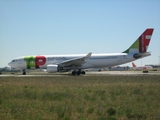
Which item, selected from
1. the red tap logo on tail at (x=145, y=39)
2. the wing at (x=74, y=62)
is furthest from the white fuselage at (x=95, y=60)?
the red tap logo on tail at (x=145, y=39)

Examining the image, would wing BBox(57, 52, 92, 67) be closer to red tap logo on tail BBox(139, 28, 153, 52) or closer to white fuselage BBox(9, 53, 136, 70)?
white fuselage BBox(9, 53, 136, 70)

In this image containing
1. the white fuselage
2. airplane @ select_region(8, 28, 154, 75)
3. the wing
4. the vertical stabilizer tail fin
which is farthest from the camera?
the vertical stabilizer tail fin

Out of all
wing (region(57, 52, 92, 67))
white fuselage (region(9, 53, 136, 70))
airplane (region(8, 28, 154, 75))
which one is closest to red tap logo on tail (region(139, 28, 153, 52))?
airplane (region(8, 28, 154, 75))

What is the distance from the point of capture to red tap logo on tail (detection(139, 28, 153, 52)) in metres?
37.0

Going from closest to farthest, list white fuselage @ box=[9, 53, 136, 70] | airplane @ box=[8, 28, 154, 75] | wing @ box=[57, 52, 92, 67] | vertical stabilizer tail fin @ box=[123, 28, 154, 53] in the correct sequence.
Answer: wing @ box=[57, 52, 92, 67]
airplane @ box=[8, 28, 154, 75]
white fuselage @ box=[9, 53, 136, 70]
vertical stabilizer tail fin @ box=[123, 28, 154, 53]

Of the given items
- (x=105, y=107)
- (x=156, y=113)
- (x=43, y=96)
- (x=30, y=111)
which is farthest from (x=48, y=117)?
(x=43, y=96)

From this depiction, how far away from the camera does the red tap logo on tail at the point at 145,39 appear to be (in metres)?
37.0

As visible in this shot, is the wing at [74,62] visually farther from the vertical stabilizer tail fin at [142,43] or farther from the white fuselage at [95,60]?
the vertical stabilizer tail fin at [142,43]

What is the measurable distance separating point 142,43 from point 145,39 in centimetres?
92

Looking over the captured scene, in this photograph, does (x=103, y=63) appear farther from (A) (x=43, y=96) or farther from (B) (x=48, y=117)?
(B) (x=48, y=117)

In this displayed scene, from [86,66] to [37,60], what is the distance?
8.31m

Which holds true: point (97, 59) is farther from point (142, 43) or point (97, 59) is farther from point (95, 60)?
point (142, 43)

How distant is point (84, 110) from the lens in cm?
841

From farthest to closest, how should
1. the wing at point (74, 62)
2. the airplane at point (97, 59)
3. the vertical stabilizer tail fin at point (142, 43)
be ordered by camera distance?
the vertical stabilizer tail fin at point (142, 43) < the airplane at point (97, 59) < the wing at point (74, 62)
